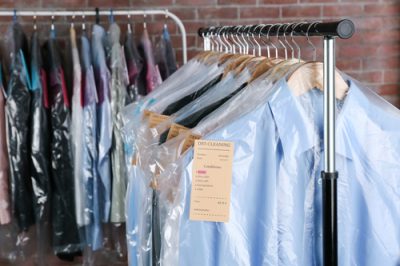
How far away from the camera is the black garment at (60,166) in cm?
259

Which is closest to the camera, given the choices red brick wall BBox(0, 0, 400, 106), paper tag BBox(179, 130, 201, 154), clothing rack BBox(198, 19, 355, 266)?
clothing rack BBox(198, 19, 355, 266)

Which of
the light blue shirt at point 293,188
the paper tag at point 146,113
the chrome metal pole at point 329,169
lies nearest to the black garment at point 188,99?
the paper tag at point 146,113

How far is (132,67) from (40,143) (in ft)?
1.51

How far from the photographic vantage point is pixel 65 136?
8.50 ft

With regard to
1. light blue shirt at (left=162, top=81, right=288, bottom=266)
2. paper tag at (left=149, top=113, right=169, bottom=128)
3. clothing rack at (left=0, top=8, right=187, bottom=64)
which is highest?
clothing rack at (left=0, top=8, right=187, bottom=64)

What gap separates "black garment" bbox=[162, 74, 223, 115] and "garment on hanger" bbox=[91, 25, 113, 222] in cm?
78

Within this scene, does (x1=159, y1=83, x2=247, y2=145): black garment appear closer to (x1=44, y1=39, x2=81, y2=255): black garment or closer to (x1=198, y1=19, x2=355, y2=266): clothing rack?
(x1=198, y1=19, x2=355, y2=266): clothing rack

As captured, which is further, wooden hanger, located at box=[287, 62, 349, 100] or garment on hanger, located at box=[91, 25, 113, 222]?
garment on hanger, located at box=[91, 25, 113, 222]

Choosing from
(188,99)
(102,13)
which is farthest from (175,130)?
(102,13)

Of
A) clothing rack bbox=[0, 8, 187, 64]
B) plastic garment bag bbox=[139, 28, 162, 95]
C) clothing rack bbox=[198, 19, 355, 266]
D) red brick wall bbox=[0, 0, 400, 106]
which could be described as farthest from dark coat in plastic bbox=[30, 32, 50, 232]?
clothing rack bbox=[198, 19, 355, 266]

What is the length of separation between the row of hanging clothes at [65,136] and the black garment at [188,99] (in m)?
0.78

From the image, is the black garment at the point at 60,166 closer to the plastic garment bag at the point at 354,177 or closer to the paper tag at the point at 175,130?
the paper tag at the point at 175,130

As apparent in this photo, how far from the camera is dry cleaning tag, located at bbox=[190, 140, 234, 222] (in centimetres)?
134

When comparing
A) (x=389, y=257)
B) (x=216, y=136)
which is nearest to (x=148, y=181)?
(x=216, y=136)
